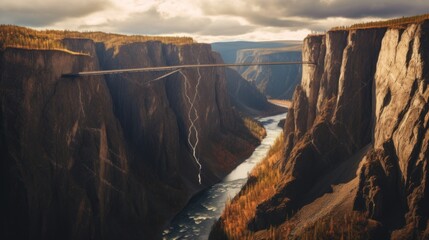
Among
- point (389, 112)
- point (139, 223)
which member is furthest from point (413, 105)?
point (139, 223)

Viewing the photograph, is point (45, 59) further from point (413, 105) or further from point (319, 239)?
point (413, 105)

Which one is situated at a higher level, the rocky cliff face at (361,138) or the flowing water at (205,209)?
the rocky cliff face at (361,138)

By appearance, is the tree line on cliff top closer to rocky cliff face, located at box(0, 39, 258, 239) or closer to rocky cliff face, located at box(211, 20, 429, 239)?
rocky cliff face, located at box(0, 39, 258, 239)

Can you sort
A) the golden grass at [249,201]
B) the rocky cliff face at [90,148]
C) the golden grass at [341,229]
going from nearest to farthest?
the golden grass at [341,229], the rocky cliff face at [90,148], the golden grass at [249,201]

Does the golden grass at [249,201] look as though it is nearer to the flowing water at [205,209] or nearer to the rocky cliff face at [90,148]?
the flowing water at [205,209]

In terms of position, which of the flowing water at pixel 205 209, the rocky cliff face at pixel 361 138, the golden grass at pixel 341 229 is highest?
the rocky cliff face at pixel 361 138

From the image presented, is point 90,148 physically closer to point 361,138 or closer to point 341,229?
point 341,229

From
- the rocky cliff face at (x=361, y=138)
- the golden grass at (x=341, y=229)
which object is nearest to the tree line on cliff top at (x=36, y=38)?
the rocky cliff face at (x=361, y=138)
